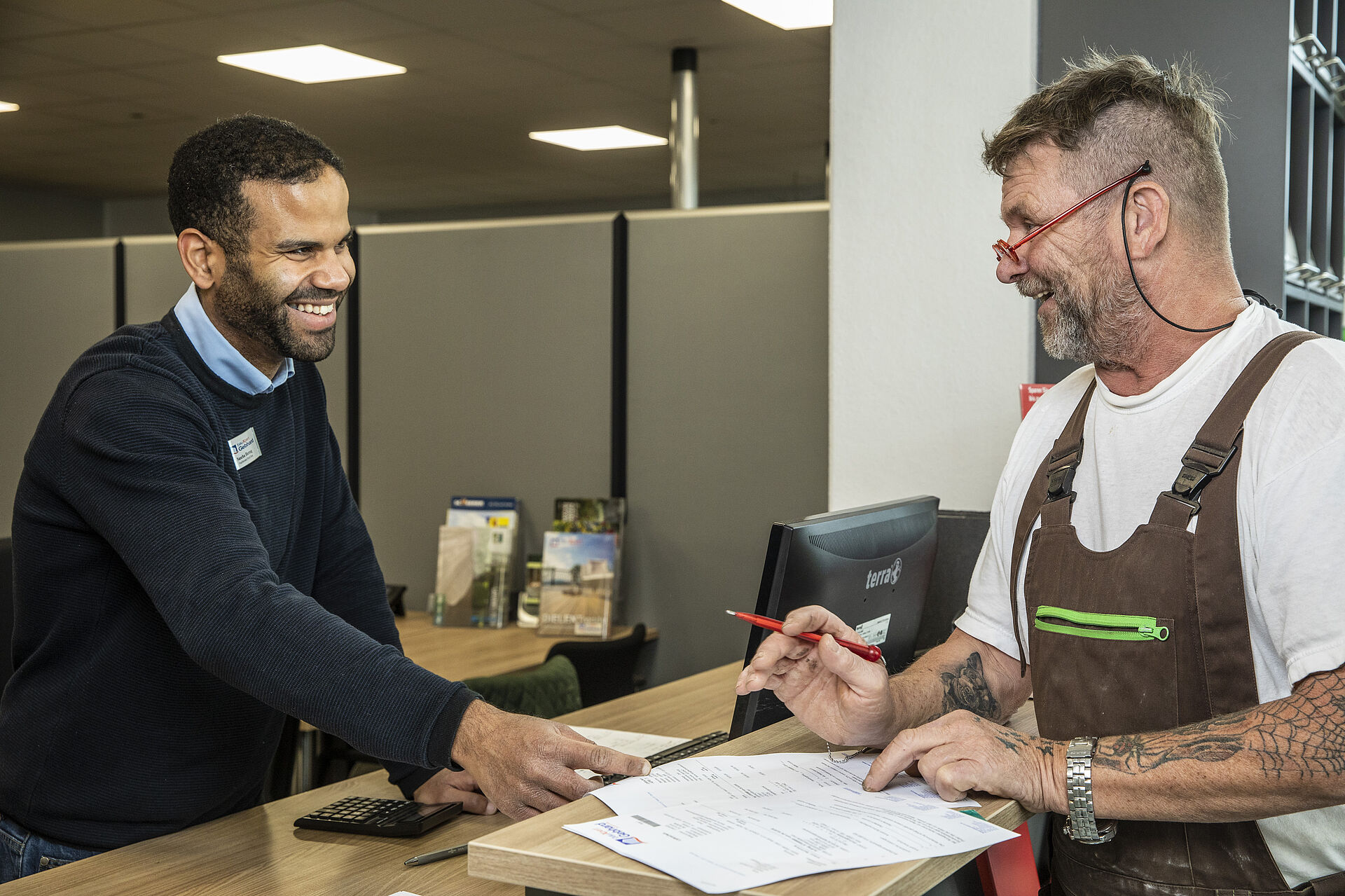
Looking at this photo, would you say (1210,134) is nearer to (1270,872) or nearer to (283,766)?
(1270,872)

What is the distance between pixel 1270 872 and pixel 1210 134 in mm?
872

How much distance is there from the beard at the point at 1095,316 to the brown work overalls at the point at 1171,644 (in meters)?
0.17

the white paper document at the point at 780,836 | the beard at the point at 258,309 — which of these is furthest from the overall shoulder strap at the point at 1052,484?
the beard at the point at 258,309

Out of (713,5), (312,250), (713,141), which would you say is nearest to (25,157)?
(713,141)

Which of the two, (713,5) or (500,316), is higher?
(713,5)

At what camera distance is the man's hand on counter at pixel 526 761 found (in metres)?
1.26

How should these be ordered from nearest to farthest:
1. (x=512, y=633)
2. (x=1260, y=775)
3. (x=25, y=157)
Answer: (x=1260, y=775)
(x=512, y=633)
(x=25, y=157)

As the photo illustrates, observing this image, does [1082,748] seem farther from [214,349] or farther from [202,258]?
[202,258]

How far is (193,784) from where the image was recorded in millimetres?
1581

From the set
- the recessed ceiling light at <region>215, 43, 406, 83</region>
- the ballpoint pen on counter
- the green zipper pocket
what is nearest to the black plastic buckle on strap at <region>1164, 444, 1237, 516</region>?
the green zipper pocket

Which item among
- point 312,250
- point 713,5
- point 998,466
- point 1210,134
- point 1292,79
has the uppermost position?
point 713,5

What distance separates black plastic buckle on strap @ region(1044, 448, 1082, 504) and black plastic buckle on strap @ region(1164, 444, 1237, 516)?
17 cm

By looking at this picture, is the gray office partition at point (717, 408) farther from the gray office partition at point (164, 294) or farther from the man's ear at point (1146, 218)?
the man's ear at point (1146, 218)

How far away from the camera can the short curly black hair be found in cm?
165
